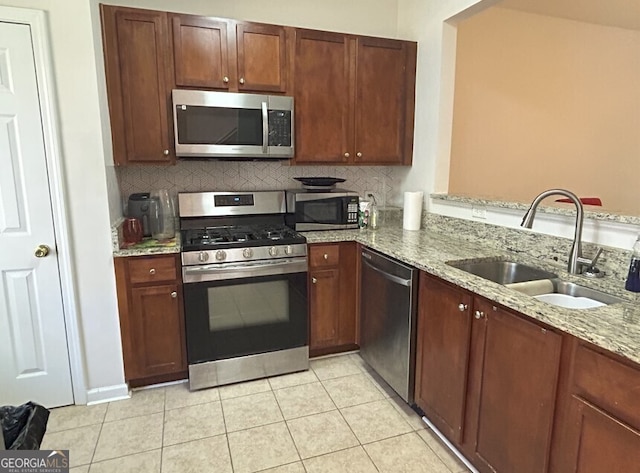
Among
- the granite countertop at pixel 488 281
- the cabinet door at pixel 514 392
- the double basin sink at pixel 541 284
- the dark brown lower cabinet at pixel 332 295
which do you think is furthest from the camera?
the dark brown lower cabinet at pixel 332 295

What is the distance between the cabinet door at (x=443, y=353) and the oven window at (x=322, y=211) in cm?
100

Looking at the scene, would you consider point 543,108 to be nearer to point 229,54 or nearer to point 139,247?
point 229,54

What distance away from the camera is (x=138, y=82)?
242cm

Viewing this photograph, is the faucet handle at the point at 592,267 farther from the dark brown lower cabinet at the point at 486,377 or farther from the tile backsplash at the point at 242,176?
the tile backsplash at the point at 242,176

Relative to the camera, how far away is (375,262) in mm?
2480

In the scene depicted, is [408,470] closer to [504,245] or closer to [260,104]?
[504,245]

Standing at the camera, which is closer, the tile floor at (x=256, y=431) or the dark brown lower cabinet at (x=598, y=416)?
the dark brown lower cabinet at (x=598, y=416)

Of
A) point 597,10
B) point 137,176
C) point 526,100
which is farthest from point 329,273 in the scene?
point 597,10

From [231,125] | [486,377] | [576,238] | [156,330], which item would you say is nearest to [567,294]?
[576,238]

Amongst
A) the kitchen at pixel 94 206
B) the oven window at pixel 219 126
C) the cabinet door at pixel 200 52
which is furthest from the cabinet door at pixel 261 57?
the kitchen at pixel 94 206

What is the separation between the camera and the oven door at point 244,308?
7.83 feet

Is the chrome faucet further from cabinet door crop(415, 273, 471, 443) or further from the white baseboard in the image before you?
the white baseboard

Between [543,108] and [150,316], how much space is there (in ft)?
12.6

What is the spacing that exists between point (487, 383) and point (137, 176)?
2.56 metres
